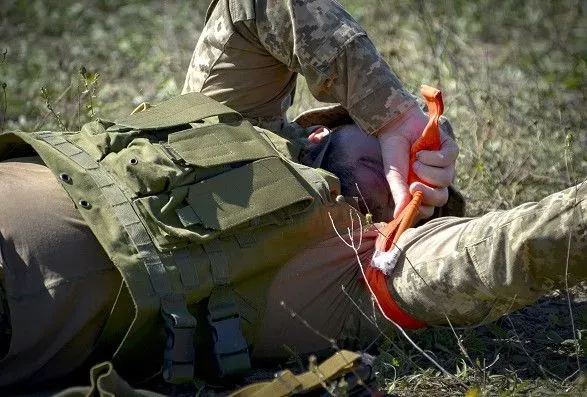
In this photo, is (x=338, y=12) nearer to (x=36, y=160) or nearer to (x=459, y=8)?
(x=36, y=160)

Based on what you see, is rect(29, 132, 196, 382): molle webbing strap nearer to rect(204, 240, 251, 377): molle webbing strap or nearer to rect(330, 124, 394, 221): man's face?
rect(204, 240, 251, 377): molle webbing strap

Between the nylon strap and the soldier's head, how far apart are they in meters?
0.85

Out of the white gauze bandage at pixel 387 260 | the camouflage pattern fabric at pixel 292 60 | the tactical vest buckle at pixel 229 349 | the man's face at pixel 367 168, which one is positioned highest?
the camouflage pattern fabric at pixel 292 60

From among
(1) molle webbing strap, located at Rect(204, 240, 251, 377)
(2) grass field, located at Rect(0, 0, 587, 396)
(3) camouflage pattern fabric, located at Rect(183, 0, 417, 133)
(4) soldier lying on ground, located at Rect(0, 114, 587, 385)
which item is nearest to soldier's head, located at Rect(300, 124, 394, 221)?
(3) camouflage pattern fabric, located at Rect(183, 0, 417, 133)

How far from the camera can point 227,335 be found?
2.87 m

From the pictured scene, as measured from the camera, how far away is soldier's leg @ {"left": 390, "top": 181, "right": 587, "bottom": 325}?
2.66m

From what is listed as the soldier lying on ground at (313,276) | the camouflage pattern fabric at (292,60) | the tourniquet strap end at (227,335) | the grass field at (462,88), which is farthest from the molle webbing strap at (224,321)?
the camouflage pattern fabric at (292,60)

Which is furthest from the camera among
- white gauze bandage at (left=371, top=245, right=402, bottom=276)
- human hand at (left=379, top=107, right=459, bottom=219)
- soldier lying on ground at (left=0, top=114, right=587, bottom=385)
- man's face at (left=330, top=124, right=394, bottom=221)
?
man's face at (left=330, top=124, right=394, bottom=221)

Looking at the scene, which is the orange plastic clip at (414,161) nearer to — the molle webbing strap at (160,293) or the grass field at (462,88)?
the grass field at (462,88)

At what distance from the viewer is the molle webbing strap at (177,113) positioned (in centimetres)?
316

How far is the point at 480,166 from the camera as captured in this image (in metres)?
4.38

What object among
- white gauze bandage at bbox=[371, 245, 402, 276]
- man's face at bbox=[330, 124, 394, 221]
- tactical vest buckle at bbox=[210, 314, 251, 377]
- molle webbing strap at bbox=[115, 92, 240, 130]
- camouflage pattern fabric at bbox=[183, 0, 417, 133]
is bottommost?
tactical vest buckle at bbox=[210, 314, 251, 377]

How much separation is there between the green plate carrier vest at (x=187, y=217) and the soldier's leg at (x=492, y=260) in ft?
1.02

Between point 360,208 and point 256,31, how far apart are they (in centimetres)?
65
